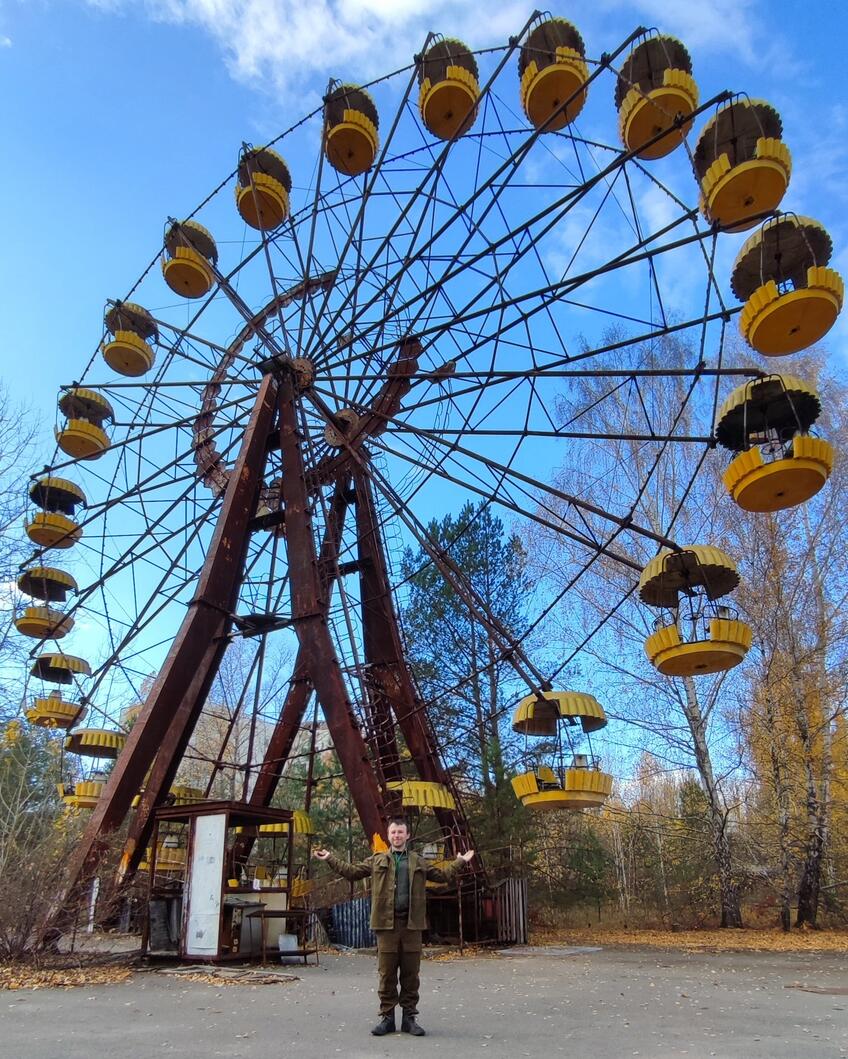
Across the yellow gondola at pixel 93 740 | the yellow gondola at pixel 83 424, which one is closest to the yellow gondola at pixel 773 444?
the yellow gondola at pixel 93 740

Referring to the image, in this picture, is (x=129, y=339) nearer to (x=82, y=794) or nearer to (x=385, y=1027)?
(x=82, y=794)

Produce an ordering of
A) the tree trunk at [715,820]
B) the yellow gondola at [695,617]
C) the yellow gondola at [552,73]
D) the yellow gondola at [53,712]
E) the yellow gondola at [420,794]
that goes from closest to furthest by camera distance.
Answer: the yellow gondola at [695,617] < the yellow gondola at [420,794] < the yellow gondola at [552,73] < the yellow gondola at [53,712] < the tree trunk at [715,820]

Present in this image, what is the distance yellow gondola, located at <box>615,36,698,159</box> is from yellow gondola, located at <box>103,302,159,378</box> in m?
10.8

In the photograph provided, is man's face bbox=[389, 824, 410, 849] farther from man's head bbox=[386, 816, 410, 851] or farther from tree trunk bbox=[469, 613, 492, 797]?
tree trunk bbox=[469, 613, 492, 797]

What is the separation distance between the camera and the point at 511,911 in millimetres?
15016

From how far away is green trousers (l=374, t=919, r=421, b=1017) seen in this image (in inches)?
231

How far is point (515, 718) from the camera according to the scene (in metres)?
11.9

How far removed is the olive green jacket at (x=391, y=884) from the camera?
235 inches

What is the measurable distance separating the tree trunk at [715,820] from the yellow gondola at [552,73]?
44.3ft

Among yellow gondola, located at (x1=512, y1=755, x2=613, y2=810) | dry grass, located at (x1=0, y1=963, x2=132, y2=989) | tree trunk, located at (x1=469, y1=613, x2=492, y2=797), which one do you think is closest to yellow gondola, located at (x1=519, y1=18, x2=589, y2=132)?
yellow gondola, located at (x1=512, y1=755, x2=613, y2=810)

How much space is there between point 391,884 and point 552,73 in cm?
1360

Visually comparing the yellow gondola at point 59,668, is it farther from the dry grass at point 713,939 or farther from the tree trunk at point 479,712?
the dry grass at point 713,939

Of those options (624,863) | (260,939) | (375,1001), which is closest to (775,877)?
(624,863)

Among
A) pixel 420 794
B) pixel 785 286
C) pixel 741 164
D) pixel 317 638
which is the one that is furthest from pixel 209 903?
pixel 741 164
